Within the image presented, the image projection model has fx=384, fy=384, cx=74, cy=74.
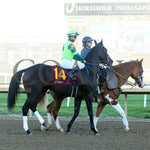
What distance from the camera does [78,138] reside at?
663cm

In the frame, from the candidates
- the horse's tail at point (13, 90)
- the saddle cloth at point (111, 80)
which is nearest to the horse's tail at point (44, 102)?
the horse's tail at point (13, 90)

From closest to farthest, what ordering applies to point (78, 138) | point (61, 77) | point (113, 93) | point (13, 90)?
1. point (78, 138)
2. point (61, 77)
3. point (13, 90)
4. point (113, 93)

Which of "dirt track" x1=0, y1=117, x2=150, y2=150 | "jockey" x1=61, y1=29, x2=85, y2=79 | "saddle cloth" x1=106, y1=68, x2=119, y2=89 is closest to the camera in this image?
"dirt track" x1=0, y1=117, x2=150, y2=150

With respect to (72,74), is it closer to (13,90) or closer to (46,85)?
(46,85)

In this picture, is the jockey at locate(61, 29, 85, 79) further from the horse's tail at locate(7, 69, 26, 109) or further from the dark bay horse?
the horse's tail at locate(7, 69, 26, 109)

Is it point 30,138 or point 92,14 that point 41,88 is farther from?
point 92,14

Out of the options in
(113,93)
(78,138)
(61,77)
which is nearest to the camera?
(78,138)

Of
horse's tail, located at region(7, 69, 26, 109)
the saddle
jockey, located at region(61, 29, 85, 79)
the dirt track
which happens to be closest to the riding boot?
jockey, located at region(61, 29, 85, 79)

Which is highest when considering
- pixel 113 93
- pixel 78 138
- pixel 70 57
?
pixel 70 57

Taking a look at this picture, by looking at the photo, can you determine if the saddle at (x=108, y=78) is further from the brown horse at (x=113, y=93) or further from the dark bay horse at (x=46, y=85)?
the dark bay horse at (x=46, y=85)

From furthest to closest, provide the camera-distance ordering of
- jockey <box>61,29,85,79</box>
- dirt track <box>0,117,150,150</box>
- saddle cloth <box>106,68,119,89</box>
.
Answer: saddle cloth <box>106,68,119,89</box> < jockey <box>61,29,85,79</box> < dirt track <box>0,117,150,150</box>

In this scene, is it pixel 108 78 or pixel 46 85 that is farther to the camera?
pixel 108 78

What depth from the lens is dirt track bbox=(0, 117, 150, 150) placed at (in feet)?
19.0

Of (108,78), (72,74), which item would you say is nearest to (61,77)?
(72,74)
